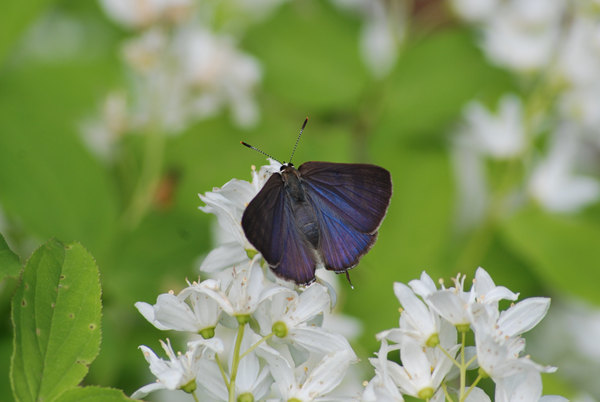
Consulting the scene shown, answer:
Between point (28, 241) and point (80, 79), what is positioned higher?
point (80, 79)

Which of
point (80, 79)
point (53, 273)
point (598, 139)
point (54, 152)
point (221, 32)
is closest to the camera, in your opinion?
point (53, 273)

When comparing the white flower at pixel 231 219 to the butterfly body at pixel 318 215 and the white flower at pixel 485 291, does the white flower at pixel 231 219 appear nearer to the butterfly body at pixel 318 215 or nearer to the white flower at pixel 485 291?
the butterfly body at pixel 318 215

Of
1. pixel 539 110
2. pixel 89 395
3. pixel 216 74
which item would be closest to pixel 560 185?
pixel 539 110

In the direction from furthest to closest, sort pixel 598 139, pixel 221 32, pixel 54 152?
pixel 598 139 < pixel 221 32 < pixel 54 152

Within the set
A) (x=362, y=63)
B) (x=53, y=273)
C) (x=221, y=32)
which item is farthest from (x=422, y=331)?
(x=221, y=32)

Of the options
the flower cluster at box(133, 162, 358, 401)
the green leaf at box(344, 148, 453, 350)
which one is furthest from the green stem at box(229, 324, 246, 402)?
the green leaf at box(344, 148, 453, 350)

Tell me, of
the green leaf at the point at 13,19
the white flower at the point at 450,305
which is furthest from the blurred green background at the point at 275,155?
the white flower at the point at 450,305

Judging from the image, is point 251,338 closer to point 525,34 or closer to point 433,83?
point 433,83

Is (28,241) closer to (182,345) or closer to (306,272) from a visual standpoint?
(182,345)
